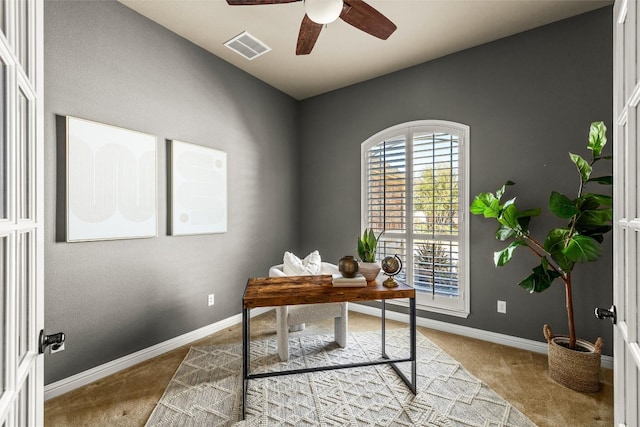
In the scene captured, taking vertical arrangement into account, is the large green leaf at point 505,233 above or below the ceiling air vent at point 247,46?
below

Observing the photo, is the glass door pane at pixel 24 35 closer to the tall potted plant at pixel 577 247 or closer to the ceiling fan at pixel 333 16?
the ceiling fan at pixel 333 16

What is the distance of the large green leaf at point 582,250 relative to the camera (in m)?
1.96

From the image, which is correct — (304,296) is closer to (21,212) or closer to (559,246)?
(21,212)

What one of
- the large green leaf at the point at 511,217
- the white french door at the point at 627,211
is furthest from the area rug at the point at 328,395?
the large green leaf at the point at 511,217

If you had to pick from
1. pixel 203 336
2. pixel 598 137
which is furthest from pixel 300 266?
pixel 598 137

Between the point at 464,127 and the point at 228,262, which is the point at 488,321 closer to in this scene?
the point at 464,127

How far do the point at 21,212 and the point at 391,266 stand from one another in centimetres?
201

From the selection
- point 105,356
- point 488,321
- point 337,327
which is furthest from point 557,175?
point 105,356

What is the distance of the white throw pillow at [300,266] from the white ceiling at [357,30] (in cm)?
218

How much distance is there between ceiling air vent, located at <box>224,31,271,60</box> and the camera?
291 centimetres

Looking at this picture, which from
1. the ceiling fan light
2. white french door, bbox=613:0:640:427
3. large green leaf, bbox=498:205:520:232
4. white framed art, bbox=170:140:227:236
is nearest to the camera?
white french door, bbox=613:0:640:427

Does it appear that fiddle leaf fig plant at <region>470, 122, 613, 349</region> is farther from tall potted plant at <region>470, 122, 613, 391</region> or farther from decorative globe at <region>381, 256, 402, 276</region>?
decorative globe at <region>381, 256, 402, 276</region>

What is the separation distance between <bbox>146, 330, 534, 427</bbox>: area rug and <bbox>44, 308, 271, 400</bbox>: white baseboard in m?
0.25

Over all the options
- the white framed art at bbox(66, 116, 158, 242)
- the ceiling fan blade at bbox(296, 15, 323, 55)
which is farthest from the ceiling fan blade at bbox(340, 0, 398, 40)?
the white framed art at bbox(66, 116, 158, 242)
